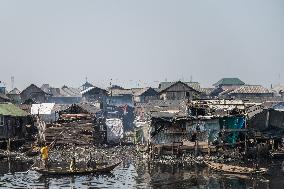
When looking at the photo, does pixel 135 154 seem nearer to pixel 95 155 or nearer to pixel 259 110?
pixel 95 155

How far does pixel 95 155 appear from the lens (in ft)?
150

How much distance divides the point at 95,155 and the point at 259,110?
1998cm

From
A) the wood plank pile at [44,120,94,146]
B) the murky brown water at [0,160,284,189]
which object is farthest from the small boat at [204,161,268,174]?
the wood plank pile at [44,120,94,146]

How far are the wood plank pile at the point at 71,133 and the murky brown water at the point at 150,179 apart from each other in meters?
12.2

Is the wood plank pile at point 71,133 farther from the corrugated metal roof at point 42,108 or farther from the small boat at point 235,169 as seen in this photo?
the small boat at point 235,169

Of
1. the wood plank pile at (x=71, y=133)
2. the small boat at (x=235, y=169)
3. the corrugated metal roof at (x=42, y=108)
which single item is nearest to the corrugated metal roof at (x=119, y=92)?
the corrugated metal roof at (x=42, y=108)

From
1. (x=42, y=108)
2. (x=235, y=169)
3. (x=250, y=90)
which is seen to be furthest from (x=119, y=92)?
(x=235, y=169)

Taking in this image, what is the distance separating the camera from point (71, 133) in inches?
2004

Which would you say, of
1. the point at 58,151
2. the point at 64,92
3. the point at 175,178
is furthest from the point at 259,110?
the point at 64,92

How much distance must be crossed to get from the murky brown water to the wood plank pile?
12174 millimetres

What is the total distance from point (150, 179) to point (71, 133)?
19.7 meters

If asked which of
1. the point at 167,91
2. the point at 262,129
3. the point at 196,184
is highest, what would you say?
the point at 167,91

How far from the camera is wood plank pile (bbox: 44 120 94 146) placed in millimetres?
50656

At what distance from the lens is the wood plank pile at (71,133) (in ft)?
166
